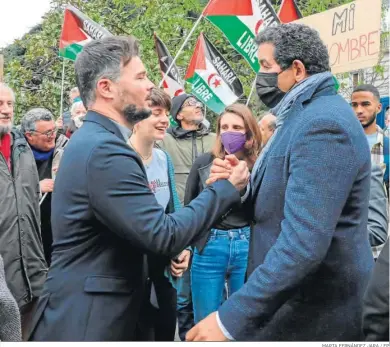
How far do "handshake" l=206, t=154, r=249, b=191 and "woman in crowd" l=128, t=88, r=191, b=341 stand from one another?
1.36ft

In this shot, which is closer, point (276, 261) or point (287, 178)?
point (276, 261)

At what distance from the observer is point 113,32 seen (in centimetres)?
1638

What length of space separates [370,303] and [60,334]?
1.15 meters

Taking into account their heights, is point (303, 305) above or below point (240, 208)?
below

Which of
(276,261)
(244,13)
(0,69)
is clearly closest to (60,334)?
(276,261)

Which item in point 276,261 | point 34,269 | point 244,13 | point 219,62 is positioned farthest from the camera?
point 219,62

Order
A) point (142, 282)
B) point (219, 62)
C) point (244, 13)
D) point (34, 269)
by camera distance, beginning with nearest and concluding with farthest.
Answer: point (142, 282), point (34, 269), point (244, 13), point (219, 62)

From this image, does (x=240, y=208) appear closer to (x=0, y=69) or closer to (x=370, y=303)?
(x=370, y=303)

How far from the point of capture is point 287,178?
239cm

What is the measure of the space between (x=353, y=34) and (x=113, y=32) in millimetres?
11241

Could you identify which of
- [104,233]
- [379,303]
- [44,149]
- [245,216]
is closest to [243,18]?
[44,149]

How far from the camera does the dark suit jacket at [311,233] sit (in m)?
2.20

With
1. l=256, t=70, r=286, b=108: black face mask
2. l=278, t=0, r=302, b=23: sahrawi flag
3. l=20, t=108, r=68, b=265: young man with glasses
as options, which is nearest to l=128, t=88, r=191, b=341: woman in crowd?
l=256, t=70, r=286, b=108: black face mask

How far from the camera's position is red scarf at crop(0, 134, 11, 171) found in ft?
15.0
